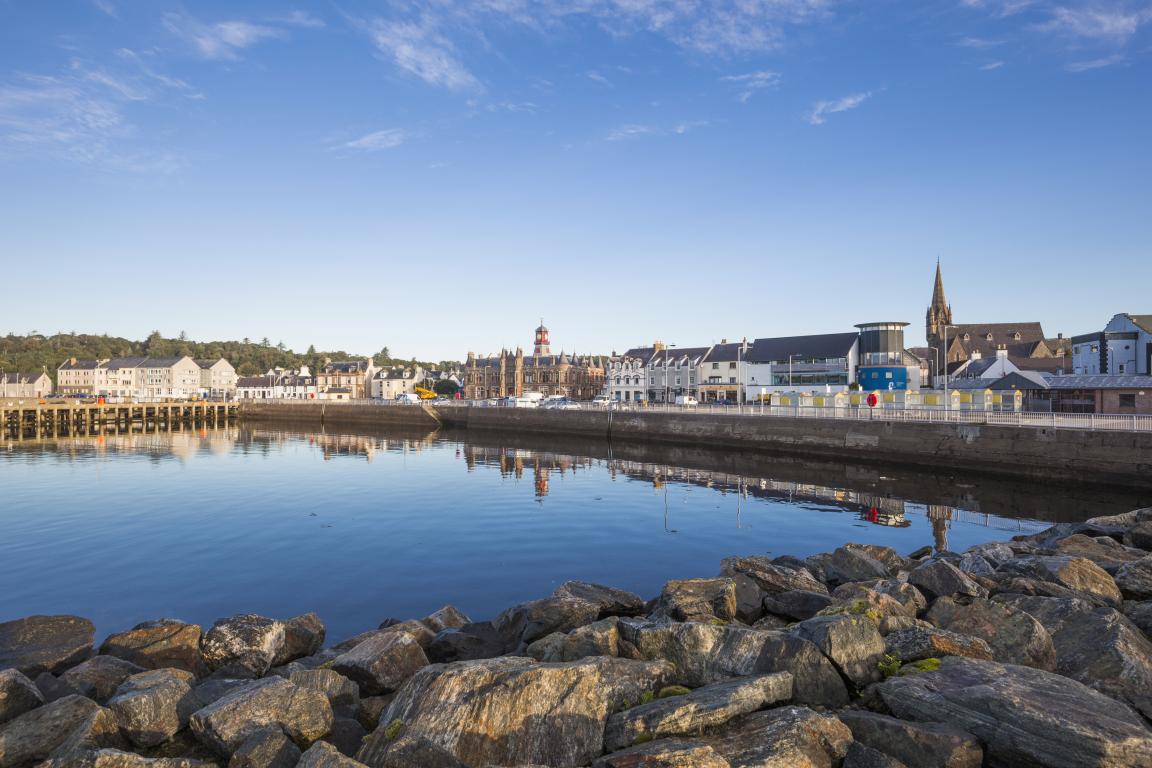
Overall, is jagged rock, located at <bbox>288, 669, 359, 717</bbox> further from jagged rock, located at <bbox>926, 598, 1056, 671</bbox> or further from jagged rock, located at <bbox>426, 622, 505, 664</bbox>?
jagged rock, located at <bbox>926, 598, 1056, 671</bbox>

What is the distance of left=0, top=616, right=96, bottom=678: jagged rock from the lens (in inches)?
411

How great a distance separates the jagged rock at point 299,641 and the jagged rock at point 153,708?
8.82ft

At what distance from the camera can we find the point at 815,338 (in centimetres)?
8919

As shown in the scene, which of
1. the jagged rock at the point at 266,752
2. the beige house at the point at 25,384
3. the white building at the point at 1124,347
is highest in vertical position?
the white building at the point at 1124,347

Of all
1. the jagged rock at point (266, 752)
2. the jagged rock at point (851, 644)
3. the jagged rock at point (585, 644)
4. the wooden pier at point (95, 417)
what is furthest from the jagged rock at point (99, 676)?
the wooden pier at point (95, 417)

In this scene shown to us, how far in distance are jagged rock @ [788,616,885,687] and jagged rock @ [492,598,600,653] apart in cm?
436

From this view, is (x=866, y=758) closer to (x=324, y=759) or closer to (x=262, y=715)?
(x=324, y=759)

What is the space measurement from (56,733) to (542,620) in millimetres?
6686

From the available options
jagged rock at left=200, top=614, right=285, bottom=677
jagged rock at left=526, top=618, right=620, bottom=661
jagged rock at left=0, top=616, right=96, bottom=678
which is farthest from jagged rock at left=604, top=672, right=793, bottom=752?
jagged rock at left=0, top=616, right=96, bottom=678

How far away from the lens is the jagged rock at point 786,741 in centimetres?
590

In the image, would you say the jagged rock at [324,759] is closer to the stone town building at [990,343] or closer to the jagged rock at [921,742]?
the jagged rock at [921,742]

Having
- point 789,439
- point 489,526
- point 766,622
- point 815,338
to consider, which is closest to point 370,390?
point 815,338

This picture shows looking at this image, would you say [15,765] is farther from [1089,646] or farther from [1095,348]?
[1095,348]

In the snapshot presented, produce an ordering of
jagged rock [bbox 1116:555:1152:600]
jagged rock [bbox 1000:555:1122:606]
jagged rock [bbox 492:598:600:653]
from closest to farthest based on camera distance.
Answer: jagged rock [bbox 492:598:600:653]
jagged rock [bbox 1000:555:1122:606]
jagged rock [bbox 1116:555:1152:600]
